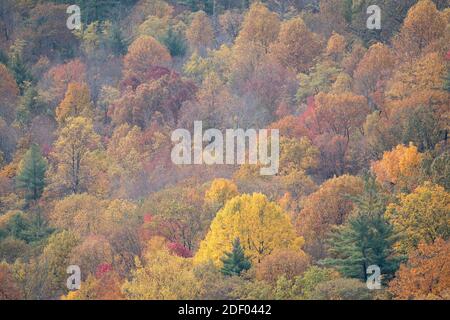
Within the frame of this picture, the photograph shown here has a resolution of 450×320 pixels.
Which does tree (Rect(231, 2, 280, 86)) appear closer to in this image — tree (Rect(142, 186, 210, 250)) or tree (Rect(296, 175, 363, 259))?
tree (Rect(142, 186, 210, 250))

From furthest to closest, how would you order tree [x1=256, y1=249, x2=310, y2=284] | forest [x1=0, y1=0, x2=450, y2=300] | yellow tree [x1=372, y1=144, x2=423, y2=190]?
yellow tree [x1=372, y1=144, x2=423, y2=190]
forest [x1=0, y1=0, x2=450, y2=300]
tree [x1=256, y1=249, x2=310, y2=284]

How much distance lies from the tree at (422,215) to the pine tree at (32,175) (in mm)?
30051

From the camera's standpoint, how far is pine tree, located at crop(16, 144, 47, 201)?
81.1 m

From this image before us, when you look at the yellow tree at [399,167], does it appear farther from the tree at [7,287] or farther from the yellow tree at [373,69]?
the tree at [7,287]

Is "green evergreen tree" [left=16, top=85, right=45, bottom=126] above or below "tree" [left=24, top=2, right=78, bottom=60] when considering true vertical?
below

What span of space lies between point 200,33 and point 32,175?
93.2 feet

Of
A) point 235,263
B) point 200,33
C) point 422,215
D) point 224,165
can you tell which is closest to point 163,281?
point 235,263

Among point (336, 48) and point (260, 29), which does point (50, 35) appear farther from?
point (336, 48)

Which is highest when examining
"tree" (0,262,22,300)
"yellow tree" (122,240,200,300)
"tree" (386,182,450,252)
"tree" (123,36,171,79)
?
"tree" (123,36,171,79)

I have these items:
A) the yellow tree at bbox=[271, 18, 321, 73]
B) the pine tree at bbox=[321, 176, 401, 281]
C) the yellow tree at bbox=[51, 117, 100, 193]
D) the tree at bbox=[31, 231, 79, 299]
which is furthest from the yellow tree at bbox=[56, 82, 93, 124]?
the pine tree at bbox=[321, 176, 401, 281]

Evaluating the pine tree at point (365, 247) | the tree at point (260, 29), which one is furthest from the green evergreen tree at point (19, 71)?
the pine tree at point (365, 247)

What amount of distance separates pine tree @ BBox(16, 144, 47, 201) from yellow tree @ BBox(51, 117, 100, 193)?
0.87 meters

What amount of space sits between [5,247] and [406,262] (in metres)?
24.1

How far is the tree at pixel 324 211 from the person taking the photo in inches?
2393
